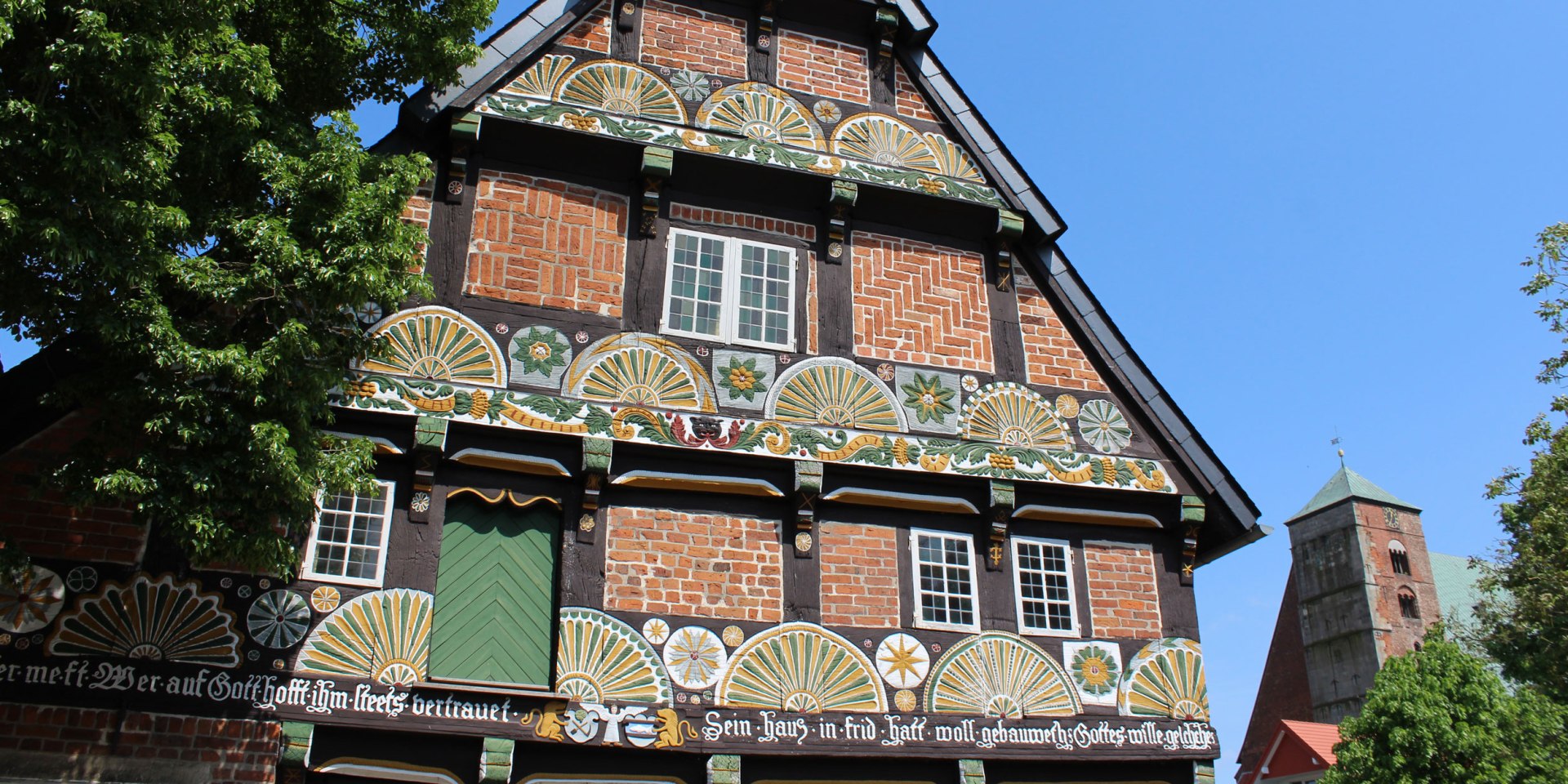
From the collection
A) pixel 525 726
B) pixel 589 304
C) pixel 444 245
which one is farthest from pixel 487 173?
pixel 525 726

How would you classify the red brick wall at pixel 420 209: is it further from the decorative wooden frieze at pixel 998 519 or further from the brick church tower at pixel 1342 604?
the brick church tower at pixel 1342 604

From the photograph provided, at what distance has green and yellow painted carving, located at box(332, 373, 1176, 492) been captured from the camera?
10.3 m

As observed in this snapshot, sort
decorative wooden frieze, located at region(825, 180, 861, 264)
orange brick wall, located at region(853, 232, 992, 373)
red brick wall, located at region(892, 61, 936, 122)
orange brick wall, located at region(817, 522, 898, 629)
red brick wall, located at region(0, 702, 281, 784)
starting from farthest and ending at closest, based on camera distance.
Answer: red brick wall, located at region(892, 61, 936, 122)
decorative wooden frieze, located at region(825, 180, 861, 264)
orange brick wall, located at region(853, 232, 992, 373)
orange brick wall, located at region(817, 522, 898, 629)
red brick wall, located at region(0, 702, 281, 784)

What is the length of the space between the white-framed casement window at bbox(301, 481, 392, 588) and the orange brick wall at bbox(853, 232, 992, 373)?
4.82m

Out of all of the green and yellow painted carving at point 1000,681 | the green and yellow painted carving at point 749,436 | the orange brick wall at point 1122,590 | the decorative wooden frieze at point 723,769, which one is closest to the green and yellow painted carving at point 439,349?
the green and yellow painted carving at point 749,436

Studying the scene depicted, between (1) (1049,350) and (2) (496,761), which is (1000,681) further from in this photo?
(2) (496,761)

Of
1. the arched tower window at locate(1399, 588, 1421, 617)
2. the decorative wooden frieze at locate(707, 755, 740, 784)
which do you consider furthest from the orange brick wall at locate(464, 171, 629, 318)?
the arched tower window at locate(1399, 588, 1421, 617)

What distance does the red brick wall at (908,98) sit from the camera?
1357 centimetres

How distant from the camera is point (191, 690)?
8906 millimetres

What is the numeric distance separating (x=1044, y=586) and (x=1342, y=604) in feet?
178

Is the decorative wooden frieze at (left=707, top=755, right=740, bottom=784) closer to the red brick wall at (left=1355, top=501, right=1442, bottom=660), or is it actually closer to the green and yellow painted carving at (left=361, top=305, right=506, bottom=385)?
the green and yellow painted carving at (left=361, top=305, right=506, bottom=385)

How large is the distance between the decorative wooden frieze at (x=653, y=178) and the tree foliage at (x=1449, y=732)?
1270cm

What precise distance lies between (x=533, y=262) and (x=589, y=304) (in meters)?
0.68

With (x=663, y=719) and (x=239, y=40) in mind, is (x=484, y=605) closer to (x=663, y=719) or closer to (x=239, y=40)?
(x=663, y=719)
